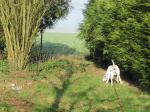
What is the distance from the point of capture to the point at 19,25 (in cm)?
2173

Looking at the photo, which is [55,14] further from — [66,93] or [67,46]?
[66,93]

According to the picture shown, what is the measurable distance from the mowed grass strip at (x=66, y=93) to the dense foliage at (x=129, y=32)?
1.07 m

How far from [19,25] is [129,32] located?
761cm

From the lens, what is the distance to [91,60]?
86.5 feet

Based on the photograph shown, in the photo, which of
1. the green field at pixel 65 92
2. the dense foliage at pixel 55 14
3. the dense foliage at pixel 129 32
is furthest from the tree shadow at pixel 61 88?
the dense foliage at pixel 55 14

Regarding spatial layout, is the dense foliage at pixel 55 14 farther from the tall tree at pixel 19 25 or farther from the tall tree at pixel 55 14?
the tall tree at pixel 19 25

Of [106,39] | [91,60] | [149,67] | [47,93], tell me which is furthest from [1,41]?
[149,67]

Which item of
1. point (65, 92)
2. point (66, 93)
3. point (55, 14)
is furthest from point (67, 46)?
point (66, 93)

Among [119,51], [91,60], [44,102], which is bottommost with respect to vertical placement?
[91,60]

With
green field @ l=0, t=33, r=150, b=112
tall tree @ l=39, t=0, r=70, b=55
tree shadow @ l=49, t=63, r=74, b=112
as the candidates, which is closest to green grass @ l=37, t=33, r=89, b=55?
tall tree @ l=39, t=0, r=70, b=55

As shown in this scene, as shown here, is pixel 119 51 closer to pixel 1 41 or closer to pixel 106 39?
pixel 106 39

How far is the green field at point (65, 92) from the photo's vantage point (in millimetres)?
13630

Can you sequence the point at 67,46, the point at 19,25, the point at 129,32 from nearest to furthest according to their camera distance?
the point at 129,32, the point at 19,25, the point at 67,46

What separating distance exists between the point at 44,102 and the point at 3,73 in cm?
648
